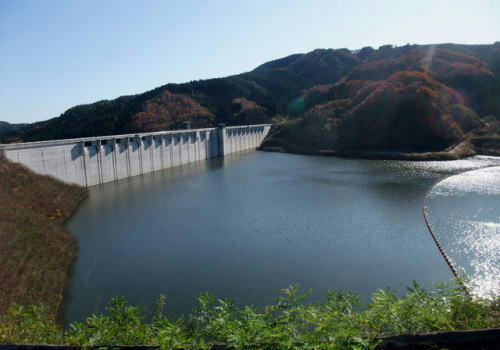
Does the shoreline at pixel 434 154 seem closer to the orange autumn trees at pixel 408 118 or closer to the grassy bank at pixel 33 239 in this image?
the orange autumn trees at pixel 408 118

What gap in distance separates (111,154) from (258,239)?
2195 centimetres

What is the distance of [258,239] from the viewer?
57.1 ft

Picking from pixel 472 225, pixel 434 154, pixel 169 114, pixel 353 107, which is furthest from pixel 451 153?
pixel 169 114

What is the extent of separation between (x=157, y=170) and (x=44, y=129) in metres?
70.5

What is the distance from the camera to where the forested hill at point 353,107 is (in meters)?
56.5

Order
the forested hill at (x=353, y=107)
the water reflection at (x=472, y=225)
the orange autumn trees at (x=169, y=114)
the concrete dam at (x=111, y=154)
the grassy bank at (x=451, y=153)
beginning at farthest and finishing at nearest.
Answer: the orange autumn trees at (x=169, y=114), the forested hill at (x=353, y=107), the grassy bank at (x=451, y=153), the concrete dam at (x=111, y=154), the water reflection at (x=472, y=225)

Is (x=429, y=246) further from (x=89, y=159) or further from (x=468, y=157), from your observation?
(x=468, y=157)

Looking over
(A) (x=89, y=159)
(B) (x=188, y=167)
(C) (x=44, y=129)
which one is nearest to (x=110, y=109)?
(C) (x=44, y=129)

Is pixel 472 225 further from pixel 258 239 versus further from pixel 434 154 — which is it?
pixel 434 154

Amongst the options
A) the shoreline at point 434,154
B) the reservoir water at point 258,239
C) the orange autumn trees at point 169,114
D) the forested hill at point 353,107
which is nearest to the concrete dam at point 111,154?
the reservoir water at point 258,239

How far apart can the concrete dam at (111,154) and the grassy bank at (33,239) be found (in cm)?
184

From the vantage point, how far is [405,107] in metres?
57.6

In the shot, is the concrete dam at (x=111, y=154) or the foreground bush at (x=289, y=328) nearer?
the foreground bush at (x=289, y=328)

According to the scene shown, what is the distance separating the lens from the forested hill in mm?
56469
